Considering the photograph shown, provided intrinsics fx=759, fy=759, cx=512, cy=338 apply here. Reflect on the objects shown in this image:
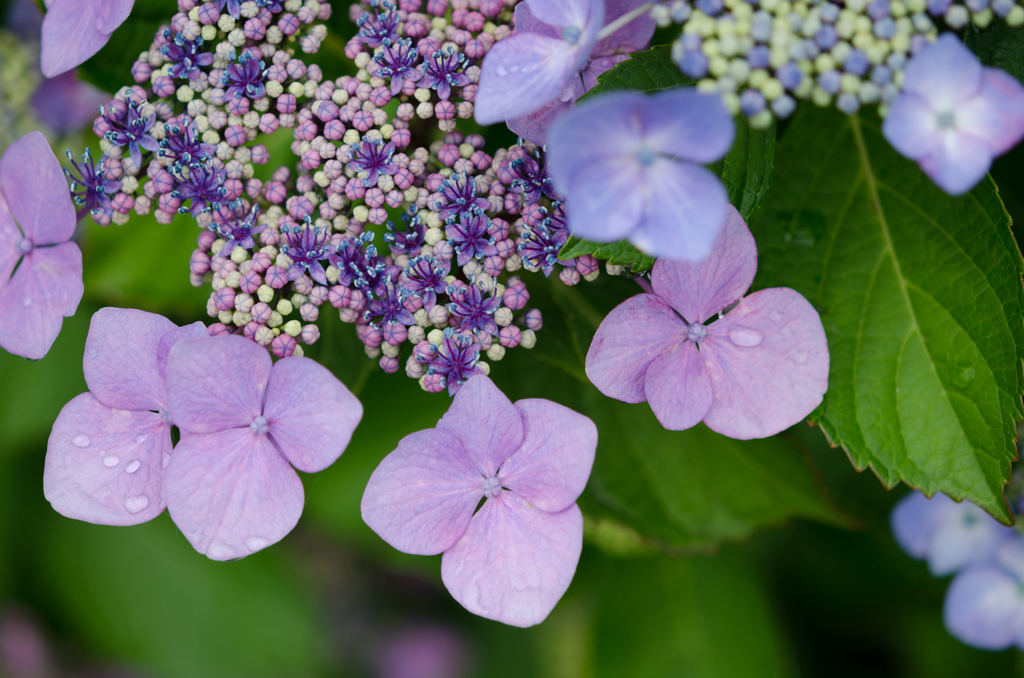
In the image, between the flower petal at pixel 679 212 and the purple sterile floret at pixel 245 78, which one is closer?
the flower petal at pixel 679 212

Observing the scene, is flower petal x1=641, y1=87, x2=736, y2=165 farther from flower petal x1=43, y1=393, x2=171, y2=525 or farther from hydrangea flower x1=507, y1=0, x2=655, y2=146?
flower petal x1=43, y1=393, x2=171, y2=525

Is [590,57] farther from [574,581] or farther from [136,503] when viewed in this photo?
[574,581]

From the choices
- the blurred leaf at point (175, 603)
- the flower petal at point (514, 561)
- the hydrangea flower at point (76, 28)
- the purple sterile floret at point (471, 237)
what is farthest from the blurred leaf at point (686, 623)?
the hydrangea flower at point (76, 28)

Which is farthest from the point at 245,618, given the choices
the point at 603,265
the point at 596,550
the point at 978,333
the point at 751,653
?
the point at 978,333

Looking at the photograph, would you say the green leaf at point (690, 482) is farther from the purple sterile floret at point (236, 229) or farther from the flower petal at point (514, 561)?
the purple sterile floret at point (236, 229)

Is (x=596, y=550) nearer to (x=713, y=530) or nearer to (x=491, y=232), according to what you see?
(x=713, y=530)

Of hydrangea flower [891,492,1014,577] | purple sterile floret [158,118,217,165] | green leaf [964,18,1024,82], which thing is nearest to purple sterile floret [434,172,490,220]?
purple sterile floret [158,118,217,165]

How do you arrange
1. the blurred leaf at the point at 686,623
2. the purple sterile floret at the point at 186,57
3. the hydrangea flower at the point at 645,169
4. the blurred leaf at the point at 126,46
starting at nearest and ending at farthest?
the hydrangea flower at the point at 645,169, the purple sterile floret at the point at 186,57, the blurred leaf at the point at 126,46, the blurred leaf at the point at 686,623
